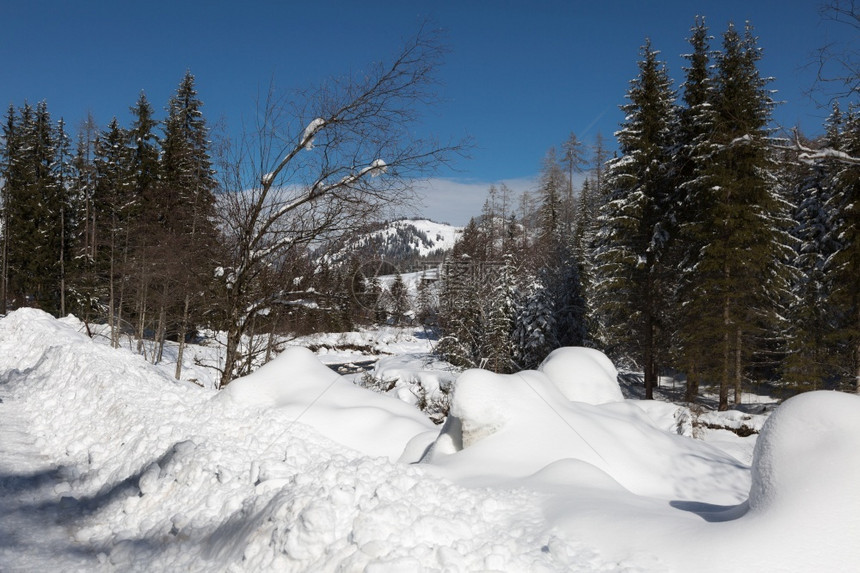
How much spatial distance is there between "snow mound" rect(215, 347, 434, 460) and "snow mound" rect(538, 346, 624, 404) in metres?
1.90

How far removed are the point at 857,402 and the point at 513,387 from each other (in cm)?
249

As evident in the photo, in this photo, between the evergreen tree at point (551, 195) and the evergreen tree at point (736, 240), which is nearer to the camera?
the evergreen tree at point (736, 240)

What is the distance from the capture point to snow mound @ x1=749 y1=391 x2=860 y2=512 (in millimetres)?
2383

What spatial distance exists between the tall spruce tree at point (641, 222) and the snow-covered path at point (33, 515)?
740 inches

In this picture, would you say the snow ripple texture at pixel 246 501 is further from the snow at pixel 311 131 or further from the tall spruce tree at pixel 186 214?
the snow at pixel 311 131

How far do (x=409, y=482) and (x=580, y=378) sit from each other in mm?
4020

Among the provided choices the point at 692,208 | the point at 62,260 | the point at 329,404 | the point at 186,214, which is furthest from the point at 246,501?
the point at 62,260

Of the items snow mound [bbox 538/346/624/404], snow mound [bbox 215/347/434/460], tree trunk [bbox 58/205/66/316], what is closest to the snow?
snow mound [bbox 215/347/434/460]

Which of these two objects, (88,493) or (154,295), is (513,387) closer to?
(88,493)

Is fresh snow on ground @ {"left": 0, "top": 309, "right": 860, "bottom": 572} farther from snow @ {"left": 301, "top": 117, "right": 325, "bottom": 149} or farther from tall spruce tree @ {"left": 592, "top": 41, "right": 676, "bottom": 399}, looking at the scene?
tall spruce tree @ {"left": 592, "top": 41, "right": 676, "bottom": 399}

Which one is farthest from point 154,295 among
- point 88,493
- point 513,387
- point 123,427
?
point 513,387

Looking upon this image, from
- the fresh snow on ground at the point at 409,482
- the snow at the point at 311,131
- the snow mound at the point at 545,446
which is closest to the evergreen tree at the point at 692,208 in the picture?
the fresh snow on ground at the point at 409,482

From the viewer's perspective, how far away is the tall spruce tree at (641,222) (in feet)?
66.2

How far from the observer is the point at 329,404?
19.9 feet
